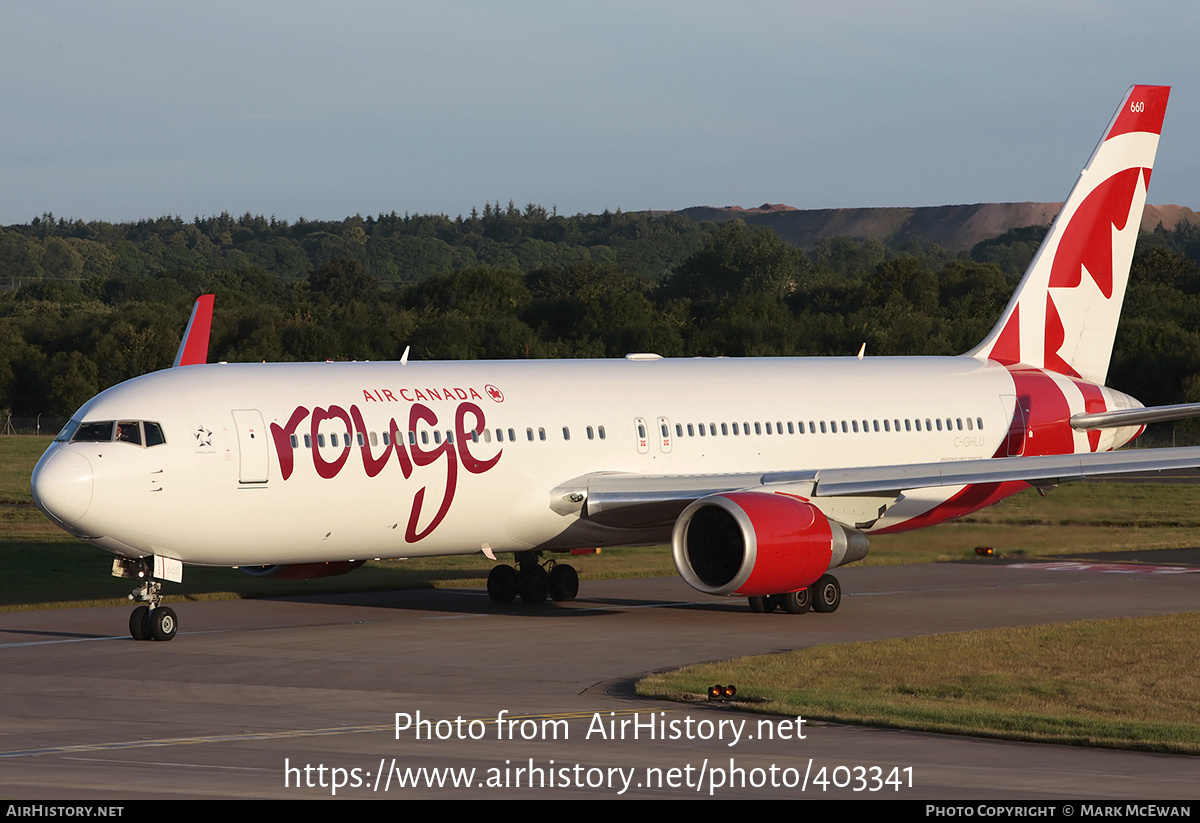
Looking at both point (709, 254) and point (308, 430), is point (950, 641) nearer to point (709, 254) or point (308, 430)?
point (308, 430)

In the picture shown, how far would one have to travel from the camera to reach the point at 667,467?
26.8 meters

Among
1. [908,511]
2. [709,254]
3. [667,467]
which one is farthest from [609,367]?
[709,254]

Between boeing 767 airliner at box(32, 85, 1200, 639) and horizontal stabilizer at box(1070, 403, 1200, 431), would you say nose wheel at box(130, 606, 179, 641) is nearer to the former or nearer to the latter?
boeing 767 airliner at box(32, 85, 1200, 639)

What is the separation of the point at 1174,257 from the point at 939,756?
333ft

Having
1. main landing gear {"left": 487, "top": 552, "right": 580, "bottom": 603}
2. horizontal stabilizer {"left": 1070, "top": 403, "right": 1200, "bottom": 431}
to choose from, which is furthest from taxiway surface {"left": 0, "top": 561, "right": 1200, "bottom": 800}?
horizontal stabilizer {"left": 1070, "top": 403, "right": 1200, "bottom": 431}

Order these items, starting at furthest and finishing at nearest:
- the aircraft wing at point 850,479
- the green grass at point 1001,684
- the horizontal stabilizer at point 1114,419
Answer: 1. the horizontal stabilizer at point 1114,419
2. the aircraft wing at point 850,479
3. the green grass at point 1001,684

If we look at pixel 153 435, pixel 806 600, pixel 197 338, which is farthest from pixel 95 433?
pixel 806 600

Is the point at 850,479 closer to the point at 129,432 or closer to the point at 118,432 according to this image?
the point at 129,432

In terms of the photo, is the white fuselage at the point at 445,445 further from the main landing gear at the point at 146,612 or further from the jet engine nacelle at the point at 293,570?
the jet engine nacelle at the point at 293,570

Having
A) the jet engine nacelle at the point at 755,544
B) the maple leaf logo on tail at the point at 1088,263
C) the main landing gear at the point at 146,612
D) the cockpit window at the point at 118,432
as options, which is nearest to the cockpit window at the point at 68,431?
the cockpit window at the point at 118,432

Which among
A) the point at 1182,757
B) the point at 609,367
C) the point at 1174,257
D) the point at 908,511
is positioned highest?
the point at 1174,257

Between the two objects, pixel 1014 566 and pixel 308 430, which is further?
pixel 1014 566

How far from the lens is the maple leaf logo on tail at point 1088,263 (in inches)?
1276

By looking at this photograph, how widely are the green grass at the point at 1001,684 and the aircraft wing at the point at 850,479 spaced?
8.38 ft
